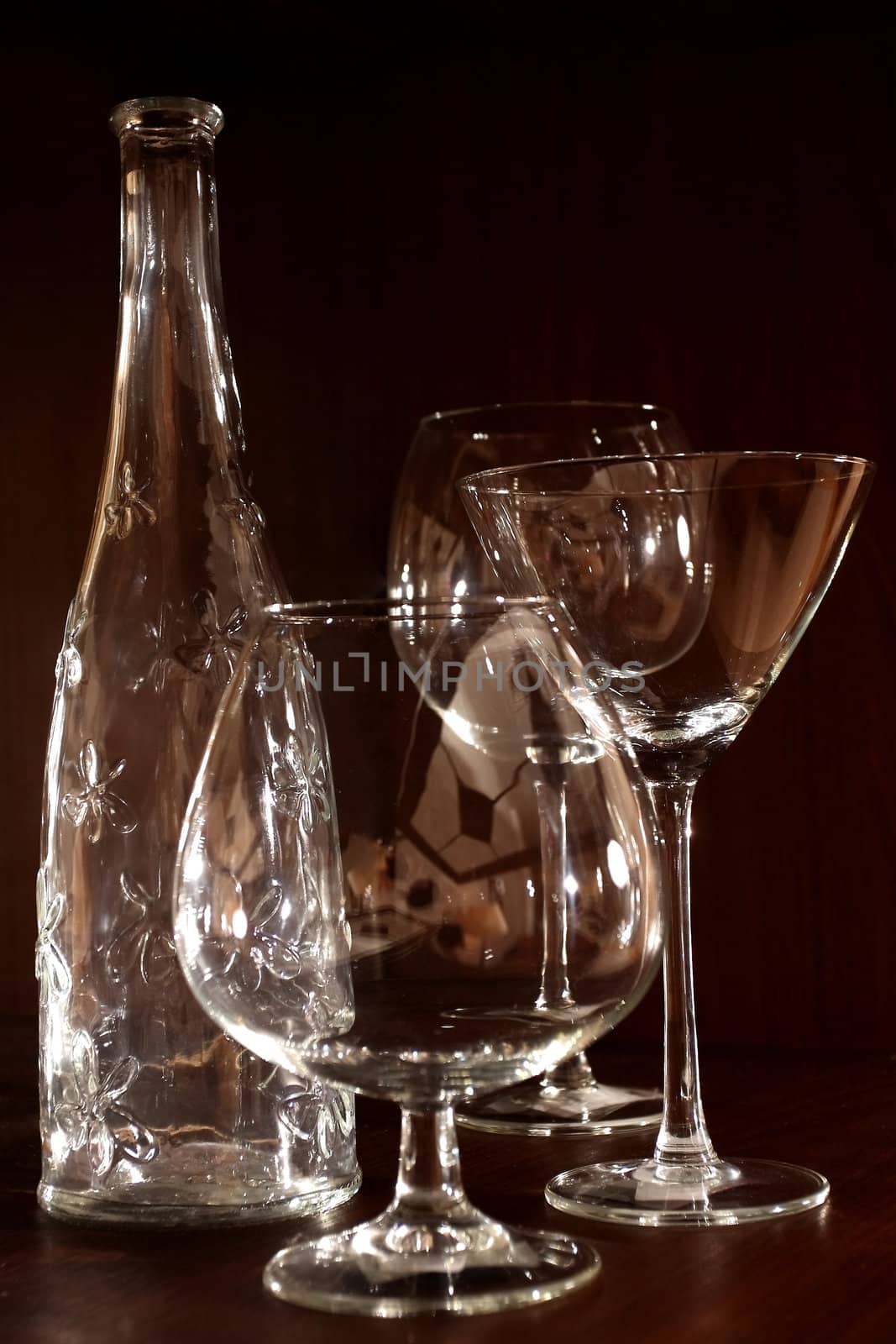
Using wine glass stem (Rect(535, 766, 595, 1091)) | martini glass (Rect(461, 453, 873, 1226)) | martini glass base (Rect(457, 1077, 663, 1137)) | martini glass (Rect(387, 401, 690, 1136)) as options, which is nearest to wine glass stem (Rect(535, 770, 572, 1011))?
wine glass stem (Rect(535, 766, 595, 1091))

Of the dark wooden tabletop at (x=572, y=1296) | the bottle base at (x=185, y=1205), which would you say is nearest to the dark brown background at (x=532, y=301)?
the dark wooden tabletop at (x=572, y=1296)

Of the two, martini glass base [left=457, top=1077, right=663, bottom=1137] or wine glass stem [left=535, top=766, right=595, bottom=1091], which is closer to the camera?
wine glass stem [left=535, top=766, right=595, bottom=1091]

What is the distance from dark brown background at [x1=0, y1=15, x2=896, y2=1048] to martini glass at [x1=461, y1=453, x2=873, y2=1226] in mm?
217

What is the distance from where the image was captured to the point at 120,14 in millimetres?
741

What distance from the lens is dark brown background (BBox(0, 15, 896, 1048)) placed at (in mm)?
740

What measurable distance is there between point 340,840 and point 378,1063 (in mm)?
55

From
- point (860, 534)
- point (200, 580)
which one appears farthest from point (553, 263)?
point (200, 580)

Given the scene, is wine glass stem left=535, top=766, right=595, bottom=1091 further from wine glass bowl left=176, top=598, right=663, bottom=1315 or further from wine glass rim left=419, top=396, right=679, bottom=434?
wine glass rim left=419, top=396, right=679, bottom=434

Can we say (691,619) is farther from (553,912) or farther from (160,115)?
(160,115)

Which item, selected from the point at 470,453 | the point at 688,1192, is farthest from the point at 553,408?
the point at 688,1192

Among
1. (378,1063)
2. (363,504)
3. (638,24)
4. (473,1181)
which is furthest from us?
(363,504)

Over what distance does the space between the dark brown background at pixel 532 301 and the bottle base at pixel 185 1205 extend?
311 mm

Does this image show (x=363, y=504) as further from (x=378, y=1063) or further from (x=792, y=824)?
(x=378, y=1063)

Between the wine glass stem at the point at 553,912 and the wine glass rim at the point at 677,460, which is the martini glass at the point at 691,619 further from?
the wine glass stem at the point at 553,912
